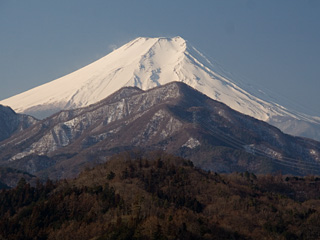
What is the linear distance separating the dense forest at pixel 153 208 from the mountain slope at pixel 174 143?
58.8 metres

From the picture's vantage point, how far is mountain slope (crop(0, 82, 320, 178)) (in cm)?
15388

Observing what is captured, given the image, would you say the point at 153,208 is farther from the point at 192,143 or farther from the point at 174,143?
the point at 174,143

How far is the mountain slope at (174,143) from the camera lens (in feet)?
505

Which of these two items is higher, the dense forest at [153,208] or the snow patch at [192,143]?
the snow patch at [192,143]

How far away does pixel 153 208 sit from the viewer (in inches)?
2645

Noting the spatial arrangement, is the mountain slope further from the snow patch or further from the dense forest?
the dense forest

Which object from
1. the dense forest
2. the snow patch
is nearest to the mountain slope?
the snow patch

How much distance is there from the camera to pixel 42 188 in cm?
Answer: 8144

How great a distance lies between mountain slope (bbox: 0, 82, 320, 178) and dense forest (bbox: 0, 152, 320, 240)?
58790 mm

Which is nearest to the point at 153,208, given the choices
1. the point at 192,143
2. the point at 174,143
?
the point at 192,143

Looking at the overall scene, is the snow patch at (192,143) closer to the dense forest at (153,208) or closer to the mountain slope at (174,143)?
the mountain slope at (174,143)

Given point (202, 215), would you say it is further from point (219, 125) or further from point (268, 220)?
point (219, 125)

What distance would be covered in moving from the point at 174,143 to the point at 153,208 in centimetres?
9585

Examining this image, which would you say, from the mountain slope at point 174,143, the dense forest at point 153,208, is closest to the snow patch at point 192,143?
the mountain slope at point 174,143
